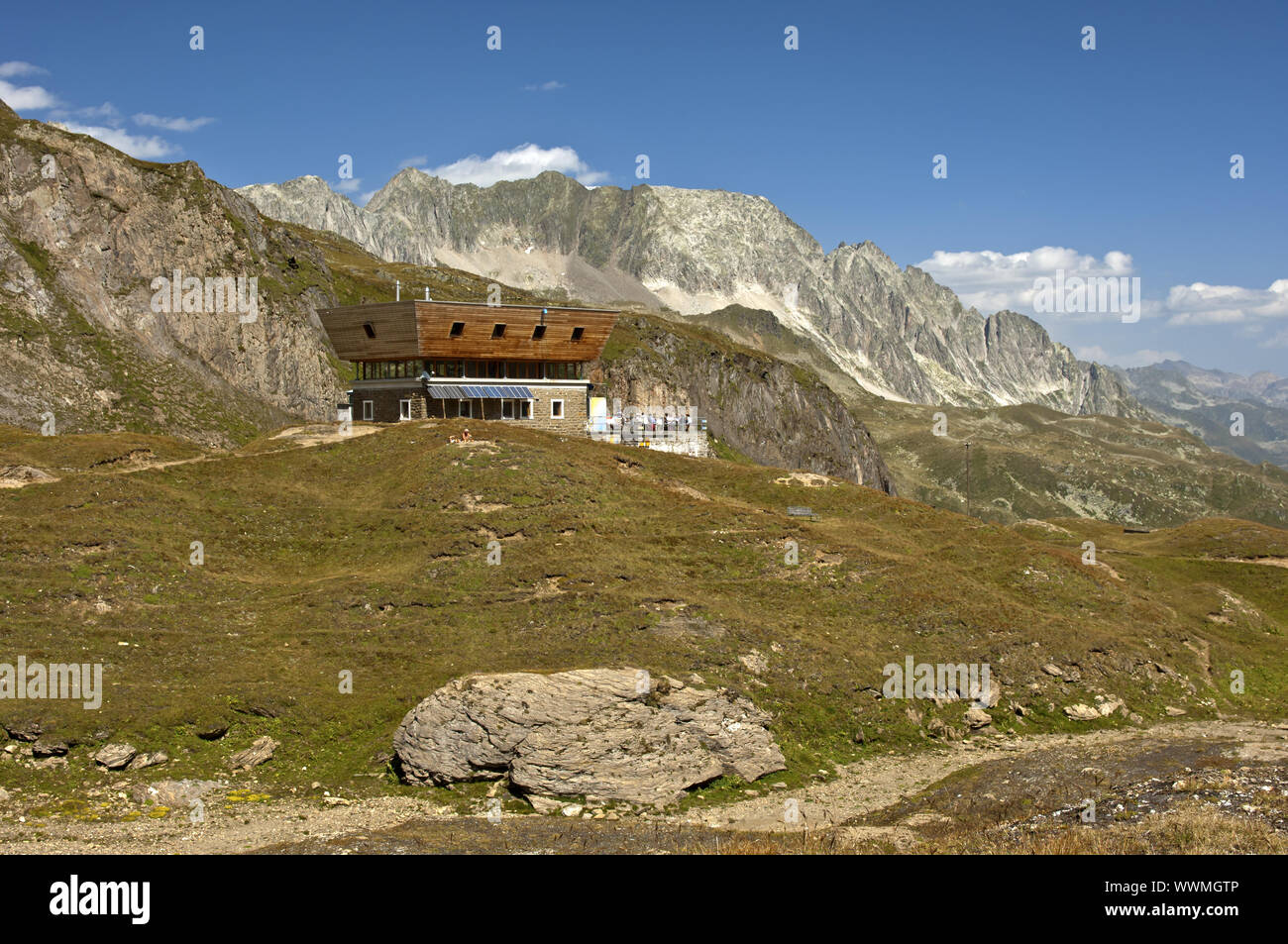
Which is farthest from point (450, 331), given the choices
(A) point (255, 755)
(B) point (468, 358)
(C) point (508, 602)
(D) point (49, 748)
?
(D) point (49, 748)

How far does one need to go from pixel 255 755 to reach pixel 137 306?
13036 cm

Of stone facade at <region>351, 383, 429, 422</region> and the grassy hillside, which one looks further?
stone facade at <region>351, 383, 429, 422</region>

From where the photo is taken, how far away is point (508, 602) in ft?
147

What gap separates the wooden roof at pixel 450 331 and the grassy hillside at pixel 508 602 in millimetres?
11660

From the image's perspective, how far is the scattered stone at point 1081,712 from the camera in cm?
4359

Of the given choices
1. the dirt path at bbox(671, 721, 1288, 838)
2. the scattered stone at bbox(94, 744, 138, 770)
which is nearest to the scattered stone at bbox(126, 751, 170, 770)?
the scattered stone at bbox(94, 744, 138, 770)

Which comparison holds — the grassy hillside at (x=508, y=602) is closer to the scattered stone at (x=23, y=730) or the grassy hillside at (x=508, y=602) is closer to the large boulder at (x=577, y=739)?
the scattered stone at (x=23, y=730)

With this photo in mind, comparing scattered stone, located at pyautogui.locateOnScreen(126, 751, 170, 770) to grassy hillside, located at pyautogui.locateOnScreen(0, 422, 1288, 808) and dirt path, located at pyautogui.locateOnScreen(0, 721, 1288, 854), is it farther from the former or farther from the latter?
dirt path, located at pyautogui.locateOnScreen(0, 721, 1288, 854)

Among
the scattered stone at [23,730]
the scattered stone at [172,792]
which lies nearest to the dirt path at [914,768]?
the scattered stone at [172,792]

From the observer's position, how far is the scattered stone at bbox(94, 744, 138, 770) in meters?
31.6

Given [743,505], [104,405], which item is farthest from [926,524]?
[104,405]

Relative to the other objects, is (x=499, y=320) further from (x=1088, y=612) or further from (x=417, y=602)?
(x=1088, y=612)

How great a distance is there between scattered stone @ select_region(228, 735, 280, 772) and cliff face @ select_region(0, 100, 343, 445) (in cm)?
10045

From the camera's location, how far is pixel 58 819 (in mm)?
27906
